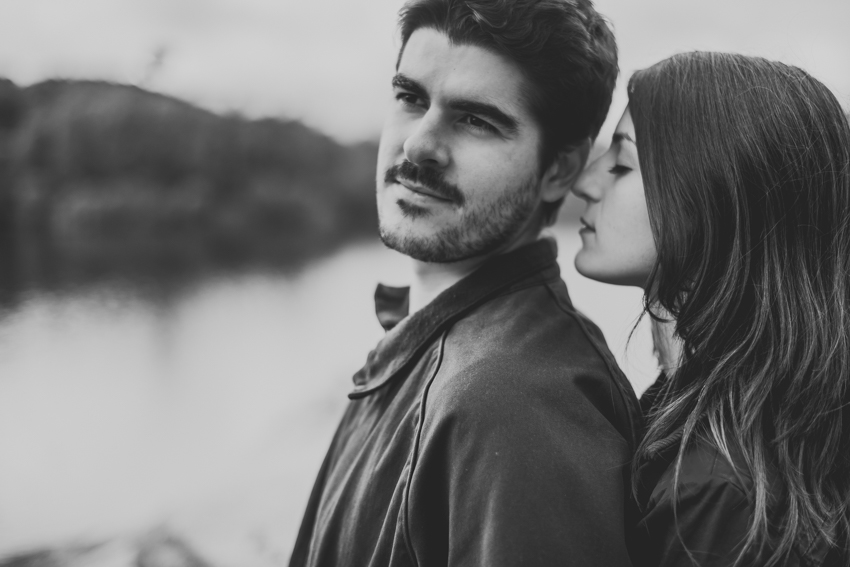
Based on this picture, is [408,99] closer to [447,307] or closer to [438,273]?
[438,273]

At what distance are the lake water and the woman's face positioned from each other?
0.35 feet

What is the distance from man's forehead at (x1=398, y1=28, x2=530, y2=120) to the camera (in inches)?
57.6

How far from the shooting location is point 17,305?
17.5 m

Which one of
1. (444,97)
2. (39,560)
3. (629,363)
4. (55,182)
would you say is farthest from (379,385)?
(55,182)

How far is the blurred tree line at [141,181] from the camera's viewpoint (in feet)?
40.1

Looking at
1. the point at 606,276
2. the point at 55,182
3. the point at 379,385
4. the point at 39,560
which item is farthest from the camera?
the point at 55,182

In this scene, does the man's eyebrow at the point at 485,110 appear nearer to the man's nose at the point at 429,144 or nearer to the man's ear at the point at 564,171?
the man's nose at the point at 429,144

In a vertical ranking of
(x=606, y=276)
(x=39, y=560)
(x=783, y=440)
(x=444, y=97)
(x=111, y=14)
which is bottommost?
(x=39, y=560)

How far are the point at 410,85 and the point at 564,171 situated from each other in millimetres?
487

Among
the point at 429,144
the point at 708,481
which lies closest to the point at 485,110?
the point at 429,144

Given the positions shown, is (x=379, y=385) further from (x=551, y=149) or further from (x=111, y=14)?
(x=111, y=14)

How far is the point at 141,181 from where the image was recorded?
53.5 feet

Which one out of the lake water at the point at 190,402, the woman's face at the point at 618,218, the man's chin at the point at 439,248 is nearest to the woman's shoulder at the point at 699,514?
the lake water at the point at 190,402

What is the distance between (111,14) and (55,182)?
Result: 798 centimetres
